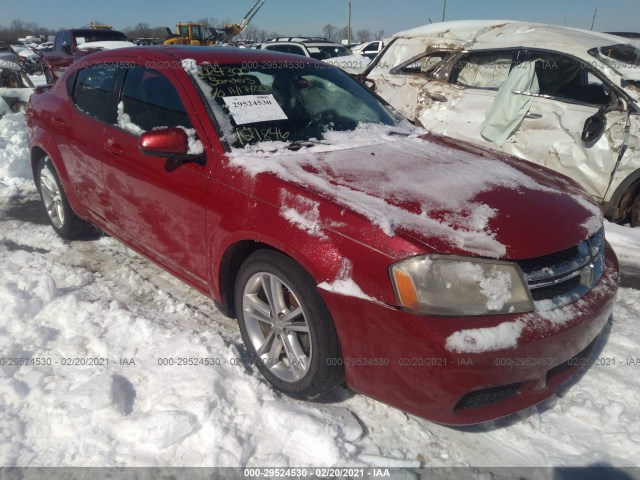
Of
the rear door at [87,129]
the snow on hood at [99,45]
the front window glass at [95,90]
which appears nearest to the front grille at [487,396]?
the rear door at [87,129]

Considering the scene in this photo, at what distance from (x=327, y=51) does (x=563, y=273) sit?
14955mm

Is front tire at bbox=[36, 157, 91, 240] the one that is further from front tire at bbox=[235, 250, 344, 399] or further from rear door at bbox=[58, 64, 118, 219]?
front tire at bbox=[235, 250, 344, 399]

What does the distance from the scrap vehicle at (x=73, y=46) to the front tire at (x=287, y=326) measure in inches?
457

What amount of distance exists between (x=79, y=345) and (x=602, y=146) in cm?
460

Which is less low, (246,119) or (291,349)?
(246,119)

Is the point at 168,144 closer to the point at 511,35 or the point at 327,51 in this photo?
the point at 511,35

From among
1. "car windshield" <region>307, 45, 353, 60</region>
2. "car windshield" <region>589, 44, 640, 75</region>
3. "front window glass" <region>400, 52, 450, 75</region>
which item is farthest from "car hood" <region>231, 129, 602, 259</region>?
"car windshield" <region>307, 45, 353, 60</region>

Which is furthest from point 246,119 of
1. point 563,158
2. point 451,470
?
point 563,158

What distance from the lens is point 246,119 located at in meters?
2.73

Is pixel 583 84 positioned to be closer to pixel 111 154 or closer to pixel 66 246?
pixel 111 154

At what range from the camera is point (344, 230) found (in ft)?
6.56

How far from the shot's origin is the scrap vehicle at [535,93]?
14.8 feet

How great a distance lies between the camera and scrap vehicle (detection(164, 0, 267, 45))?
22.5m

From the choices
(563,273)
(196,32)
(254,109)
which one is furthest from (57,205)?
(196,32)
